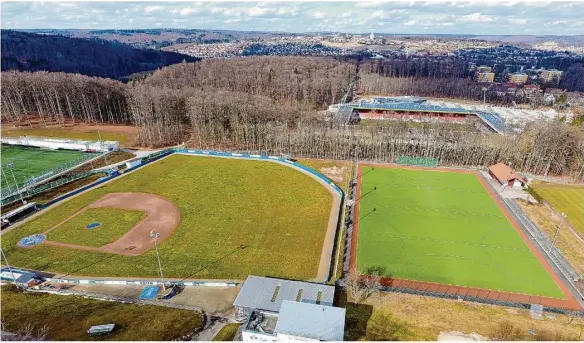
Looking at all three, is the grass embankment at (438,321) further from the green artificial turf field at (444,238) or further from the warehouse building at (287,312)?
the green artificial turf field at (444,238)

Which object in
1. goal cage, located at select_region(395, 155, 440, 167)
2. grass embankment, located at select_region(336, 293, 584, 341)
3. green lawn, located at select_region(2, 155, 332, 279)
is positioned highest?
goal cage, located at select_region(395, 155, 440, 167)

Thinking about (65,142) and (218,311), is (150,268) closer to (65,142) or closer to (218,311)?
(218,311)

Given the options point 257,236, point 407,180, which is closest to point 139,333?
point 257,236

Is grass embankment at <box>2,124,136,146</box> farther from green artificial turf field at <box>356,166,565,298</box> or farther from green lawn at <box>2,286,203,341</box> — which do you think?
green artificial turf field at <box>356,166,565,298</box>

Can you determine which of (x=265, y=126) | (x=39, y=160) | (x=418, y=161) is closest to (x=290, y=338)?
(x=418, y=161)

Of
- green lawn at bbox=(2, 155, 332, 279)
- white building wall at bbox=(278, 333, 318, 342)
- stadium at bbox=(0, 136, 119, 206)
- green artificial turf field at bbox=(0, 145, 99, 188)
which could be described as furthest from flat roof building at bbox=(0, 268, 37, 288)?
white building wall at bbox=(278, 333, 318, 342)

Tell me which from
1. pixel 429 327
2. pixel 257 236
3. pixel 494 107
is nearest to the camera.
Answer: pixel 429 327

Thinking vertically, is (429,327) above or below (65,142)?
below
